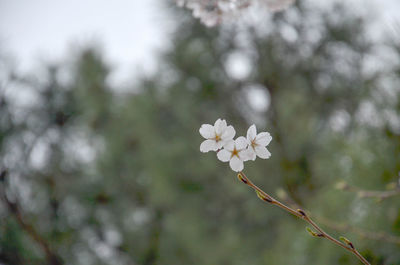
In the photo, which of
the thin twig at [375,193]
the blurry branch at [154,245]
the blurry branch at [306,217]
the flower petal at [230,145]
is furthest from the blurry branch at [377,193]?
the blurry branch at [154,245]

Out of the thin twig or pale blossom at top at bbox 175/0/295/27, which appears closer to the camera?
the thin twig

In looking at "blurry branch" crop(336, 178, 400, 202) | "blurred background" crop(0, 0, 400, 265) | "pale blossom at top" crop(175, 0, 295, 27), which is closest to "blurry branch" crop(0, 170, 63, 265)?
"blurred background" crop(0, 0, 400, 265)

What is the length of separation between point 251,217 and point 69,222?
1.16 meters

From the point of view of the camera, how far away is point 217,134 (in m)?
0.44

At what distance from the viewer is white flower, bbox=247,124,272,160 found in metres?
0.43

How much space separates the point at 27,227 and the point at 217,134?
1815 mm

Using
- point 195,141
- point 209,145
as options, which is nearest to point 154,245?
point 195,141

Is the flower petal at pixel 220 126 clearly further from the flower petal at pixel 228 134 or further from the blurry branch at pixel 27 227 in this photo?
the blurry branch at pixel 27 227

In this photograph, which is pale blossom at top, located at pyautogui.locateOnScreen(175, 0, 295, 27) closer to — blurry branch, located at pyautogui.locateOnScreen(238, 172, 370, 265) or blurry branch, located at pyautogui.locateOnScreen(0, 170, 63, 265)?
blurry branch, located at pyautogui.locateOnScreen(238, 172, 370, 265)

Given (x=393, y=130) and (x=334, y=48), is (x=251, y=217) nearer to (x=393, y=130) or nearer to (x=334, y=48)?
(x=334, y=48)

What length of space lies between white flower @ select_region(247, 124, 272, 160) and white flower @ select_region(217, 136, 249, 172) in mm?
13

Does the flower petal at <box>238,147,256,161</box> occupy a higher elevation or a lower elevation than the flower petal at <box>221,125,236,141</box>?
lower

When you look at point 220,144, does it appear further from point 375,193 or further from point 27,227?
point 27,227

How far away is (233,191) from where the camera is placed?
2.21 m
